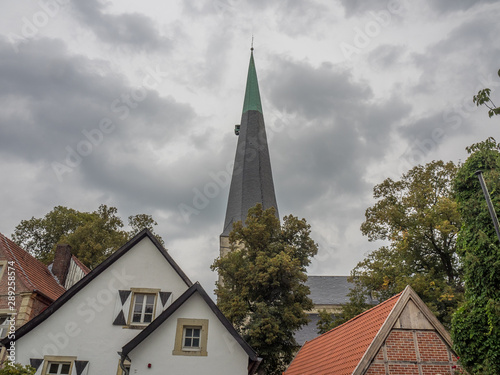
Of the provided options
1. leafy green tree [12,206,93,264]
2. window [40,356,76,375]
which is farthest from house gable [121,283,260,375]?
leafy green tree [12,206,93,264]

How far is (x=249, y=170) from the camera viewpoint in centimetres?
4712

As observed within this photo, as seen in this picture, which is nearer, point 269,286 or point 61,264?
point 61,264

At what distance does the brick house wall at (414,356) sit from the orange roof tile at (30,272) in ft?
40.0

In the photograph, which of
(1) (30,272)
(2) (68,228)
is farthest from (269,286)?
(2) (68,228)

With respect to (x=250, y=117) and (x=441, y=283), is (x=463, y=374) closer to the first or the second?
(x=441, y=283)

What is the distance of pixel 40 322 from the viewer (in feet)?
40.9

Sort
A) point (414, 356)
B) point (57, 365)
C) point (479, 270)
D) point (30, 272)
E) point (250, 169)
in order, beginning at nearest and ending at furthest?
1. point (479, 270)
2. point (414, 356)
3. point (57, 365)
4. point (30, 272)
5. point (250, 169)

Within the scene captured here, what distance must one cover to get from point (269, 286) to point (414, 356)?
10.7m

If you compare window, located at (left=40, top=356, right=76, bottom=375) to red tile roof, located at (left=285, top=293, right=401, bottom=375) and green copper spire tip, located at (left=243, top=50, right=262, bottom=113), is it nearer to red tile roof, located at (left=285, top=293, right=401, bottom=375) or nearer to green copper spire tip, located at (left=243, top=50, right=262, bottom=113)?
red tile roof, located at (left=285, top=293, right=401, bottom=375)

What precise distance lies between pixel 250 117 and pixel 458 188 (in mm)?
42345

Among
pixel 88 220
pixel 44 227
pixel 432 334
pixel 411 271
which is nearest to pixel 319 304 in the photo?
pixel 411 271

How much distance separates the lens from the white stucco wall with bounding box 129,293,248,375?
38.0ft

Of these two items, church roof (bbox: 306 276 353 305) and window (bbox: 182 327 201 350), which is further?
church roof (bbox: 306 276 353 305)

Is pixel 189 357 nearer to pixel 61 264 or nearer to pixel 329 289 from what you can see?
pixel 61 264
